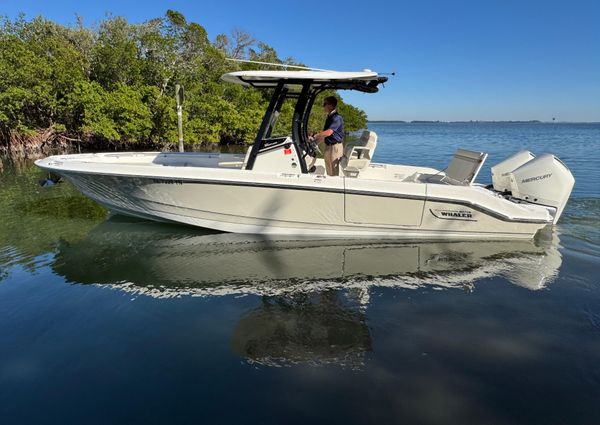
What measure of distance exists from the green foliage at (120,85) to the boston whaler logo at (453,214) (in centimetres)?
1919

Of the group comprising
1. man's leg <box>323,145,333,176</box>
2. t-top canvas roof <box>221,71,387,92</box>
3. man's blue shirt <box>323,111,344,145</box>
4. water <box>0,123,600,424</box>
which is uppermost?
t-top canvas roof <box>221,71,387,92</box>

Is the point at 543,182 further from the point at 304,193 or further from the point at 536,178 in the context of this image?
the point at 304,193

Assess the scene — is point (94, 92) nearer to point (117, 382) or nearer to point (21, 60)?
point (21, 60)

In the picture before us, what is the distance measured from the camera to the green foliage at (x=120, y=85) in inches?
800

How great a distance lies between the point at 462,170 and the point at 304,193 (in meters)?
2.66

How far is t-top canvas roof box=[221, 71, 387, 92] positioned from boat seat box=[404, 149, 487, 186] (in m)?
1.85

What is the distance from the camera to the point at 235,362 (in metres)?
3.12

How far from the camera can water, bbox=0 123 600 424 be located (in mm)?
2668

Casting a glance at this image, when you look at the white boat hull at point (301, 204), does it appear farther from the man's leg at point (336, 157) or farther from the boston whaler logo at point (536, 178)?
the man's leg at point (336, 157)

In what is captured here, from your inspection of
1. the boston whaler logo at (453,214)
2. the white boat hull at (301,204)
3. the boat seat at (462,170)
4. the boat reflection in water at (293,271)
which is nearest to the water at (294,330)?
the boat reflection in water at (293,271)

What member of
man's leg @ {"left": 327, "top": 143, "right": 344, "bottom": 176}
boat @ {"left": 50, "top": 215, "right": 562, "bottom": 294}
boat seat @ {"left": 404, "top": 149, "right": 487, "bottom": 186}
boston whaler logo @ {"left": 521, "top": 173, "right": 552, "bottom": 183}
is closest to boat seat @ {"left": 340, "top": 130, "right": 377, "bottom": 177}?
man's leg @ {"left": 327, "top": 143, "right": 344, "bottom": 176}

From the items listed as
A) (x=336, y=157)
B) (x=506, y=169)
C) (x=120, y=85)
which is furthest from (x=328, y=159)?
(x=120, y=85)

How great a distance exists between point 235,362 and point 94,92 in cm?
2261

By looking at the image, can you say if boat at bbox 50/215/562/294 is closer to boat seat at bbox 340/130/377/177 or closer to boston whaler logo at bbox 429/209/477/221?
boston whaler logo at bbox 429/209/477/221
